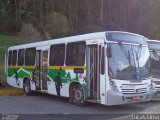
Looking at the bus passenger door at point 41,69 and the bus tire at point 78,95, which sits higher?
the bus passenger door at point 41,69

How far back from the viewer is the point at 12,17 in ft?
214

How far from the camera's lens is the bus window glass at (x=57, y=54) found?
16.6 metres

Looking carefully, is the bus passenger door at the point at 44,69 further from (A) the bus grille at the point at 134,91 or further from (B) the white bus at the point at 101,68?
(A) the bus grille at the point at 134,91

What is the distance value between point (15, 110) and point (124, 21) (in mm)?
55388

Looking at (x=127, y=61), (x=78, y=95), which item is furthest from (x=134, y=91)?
(x=78, y=95)

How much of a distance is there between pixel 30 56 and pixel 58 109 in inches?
226

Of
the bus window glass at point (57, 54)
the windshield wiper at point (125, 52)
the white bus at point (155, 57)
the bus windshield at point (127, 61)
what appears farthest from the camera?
the white bus at point (155, 57)

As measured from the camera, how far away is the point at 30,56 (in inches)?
782

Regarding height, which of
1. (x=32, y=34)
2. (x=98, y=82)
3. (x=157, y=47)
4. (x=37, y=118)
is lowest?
(x=37, y=118)

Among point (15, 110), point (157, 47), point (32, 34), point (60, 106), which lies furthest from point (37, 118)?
point (32, 34)

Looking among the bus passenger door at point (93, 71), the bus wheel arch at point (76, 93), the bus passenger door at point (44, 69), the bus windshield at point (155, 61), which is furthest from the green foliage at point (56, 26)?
the bus passenger door at point (93, 71)

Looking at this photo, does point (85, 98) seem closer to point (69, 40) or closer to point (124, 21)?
point (69, 40)

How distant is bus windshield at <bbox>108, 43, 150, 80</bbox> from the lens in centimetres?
1384

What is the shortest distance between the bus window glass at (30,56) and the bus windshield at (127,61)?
6345 millimetres
